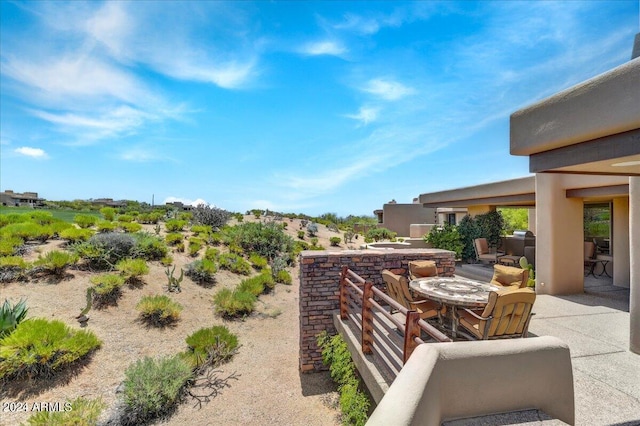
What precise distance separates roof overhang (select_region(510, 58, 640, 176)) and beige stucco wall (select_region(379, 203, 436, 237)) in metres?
26.3

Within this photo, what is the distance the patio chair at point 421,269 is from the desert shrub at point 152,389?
4912mm

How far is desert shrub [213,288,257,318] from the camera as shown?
865 cm

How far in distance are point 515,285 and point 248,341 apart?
6.37 m

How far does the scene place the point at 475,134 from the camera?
12984 mm

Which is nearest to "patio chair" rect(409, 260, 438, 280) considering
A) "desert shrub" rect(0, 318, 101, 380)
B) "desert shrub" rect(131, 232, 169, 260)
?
"desert shrub" rect(0, 318, 101, 380)

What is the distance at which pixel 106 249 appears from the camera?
9.44 metres

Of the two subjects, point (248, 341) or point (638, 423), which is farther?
point (248, 341)

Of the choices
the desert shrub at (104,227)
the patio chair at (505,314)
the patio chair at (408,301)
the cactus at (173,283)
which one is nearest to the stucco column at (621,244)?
the patio chair at (505,314)

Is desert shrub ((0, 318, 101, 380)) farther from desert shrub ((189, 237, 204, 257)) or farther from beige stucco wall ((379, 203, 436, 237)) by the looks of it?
beige stucco wall ((379, 203, 436, 237))

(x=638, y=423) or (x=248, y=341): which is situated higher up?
(x=638, y=423)

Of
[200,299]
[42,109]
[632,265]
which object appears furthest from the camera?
[42,109]

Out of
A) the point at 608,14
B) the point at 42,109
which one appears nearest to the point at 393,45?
the point at 608,14

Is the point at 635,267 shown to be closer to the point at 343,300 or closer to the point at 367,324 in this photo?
the point at 367,324

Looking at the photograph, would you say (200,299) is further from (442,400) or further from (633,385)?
(633,385)
